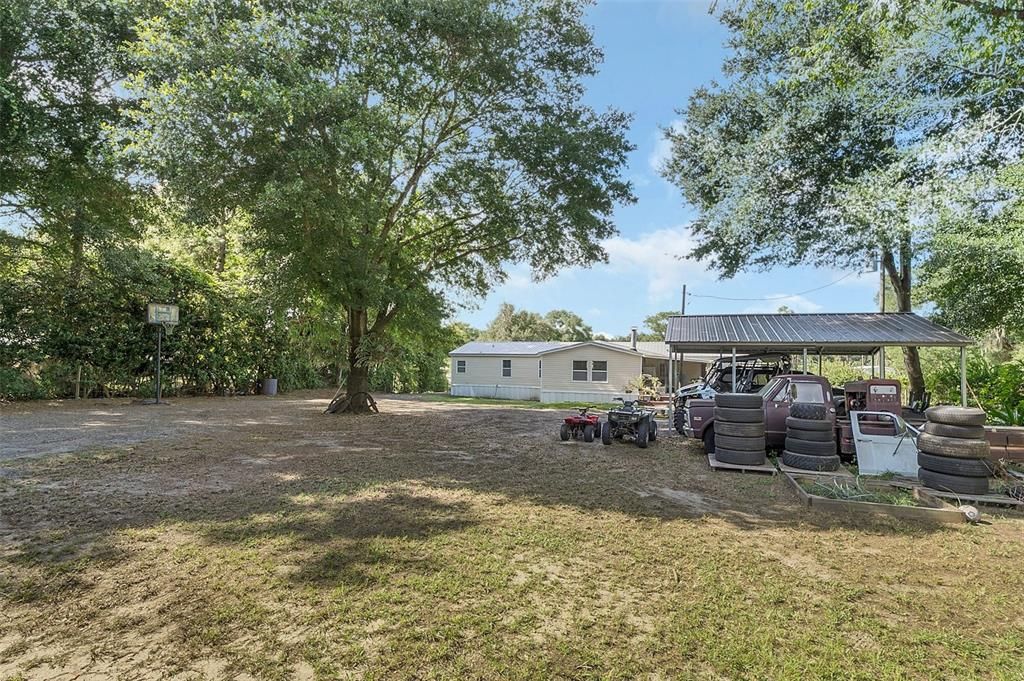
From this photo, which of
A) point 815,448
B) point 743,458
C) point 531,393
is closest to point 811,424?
point 815,448

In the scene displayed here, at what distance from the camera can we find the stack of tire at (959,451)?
5.77 m

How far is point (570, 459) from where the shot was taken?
8.02 meters

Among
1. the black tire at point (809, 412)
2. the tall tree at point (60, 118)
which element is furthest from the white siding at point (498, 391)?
the black tire at point (809, 412)

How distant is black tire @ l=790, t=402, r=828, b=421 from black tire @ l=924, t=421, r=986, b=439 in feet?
4.51

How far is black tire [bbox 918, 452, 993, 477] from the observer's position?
5797 mm

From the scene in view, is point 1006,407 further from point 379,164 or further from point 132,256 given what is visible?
point 132,256

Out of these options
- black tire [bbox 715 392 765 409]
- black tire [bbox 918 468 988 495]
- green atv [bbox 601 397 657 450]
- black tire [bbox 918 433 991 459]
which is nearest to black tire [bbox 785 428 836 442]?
black tire [bbox 715 392 765 409]

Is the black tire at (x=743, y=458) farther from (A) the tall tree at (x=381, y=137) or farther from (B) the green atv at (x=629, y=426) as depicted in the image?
(A) the tall tree at (x=381, y=137)

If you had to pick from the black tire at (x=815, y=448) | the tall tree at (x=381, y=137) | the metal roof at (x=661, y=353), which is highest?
the tall tree at (x=381, y=137)

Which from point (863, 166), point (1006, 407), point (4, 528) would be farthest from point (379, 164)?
point (1006, 407)

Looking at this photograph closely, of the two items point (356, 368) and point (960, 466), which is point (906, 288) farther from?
point (356, 368)

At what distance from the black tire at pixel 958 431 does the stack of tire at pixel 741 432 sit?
2.07 m

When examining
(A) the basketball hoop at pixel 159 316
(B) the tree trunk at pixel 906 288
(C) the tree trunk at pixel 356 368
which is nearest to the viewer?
(B) the tree trunk at pixel 906 288

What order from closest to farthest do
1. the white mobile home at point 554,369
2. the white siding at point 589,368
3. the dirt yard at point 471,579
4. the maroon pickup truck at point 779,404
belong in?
the dirt yard at point 471,579, the maroon pickup truck at point 779,404, the white siding at point 589,368, the white mobile home at point 554,369
